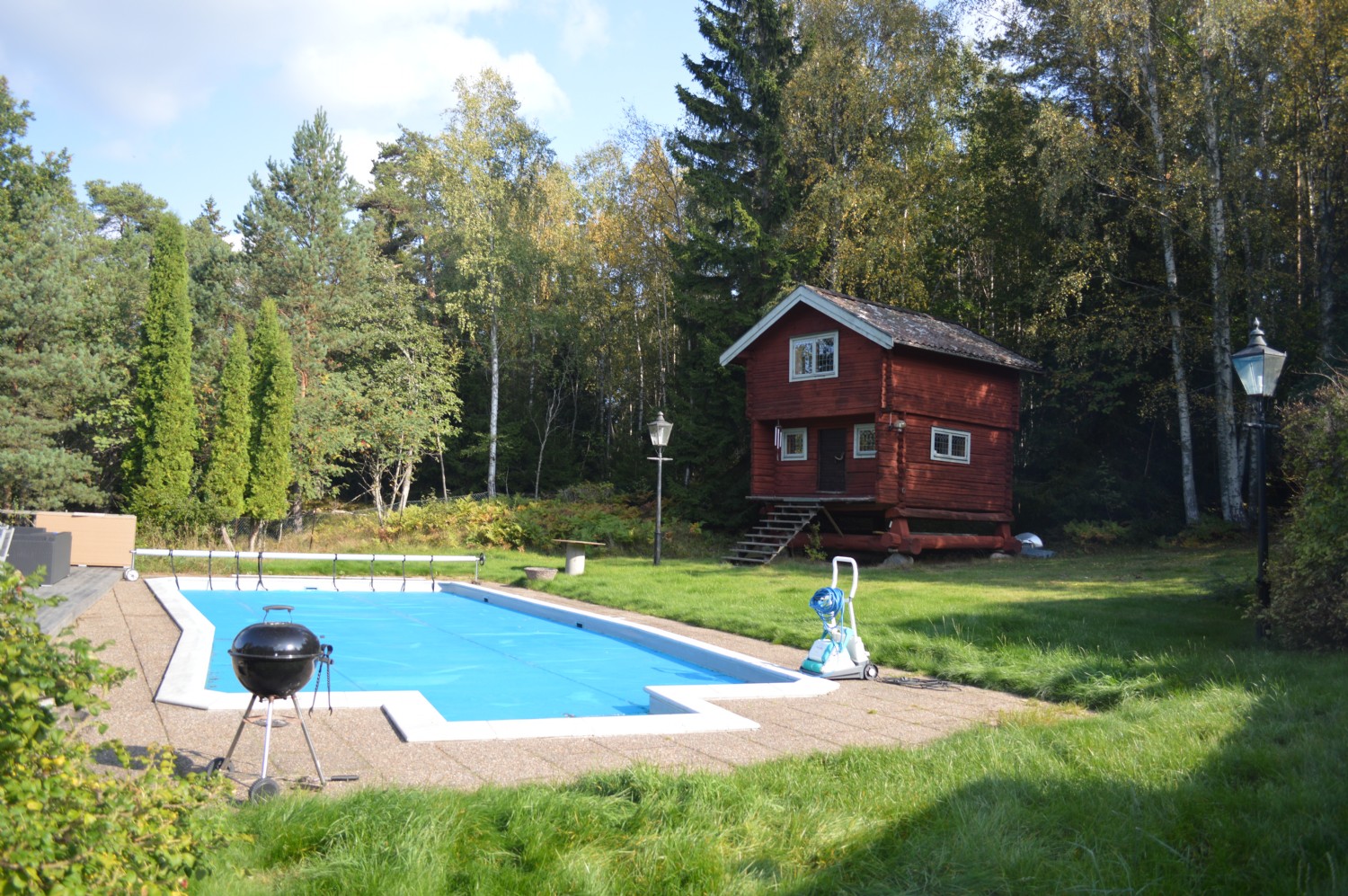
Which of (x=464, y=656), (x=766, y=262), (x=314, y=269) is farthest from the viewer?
(x=314, y=269)

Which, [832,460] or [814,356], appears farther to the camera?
[832,460]

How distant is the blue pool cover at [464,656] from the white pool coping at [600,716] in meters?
0.25

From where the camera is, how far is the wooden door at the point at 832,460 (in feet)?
77.7

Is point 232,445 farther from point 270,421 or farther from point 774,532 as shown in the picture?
point 774,532

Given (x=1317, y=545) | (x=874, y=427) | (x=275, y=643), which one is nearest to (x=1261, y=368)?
(x=1317, y=545)

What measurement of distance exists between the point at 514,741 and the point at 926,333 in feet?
63.0

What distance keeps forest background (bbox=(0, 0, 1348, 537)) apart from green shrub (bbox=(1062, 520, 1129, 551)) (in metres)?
0.87

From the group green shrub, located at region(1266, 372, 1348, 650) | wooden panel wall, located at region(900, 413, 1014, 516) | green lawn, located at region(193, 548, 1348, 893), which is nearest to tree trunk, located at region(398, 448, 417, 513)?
wooden panel wall, located at region(900, 413, 1014, 516)

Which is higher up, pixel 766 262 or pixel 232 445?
pixel 766 262

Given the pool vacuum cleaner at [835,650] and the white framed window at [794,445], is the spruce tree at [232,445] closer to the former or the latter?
the white framed window at [794,445]

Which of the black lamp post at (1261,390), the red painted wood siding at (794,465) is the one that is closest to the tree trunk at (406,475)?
the red painted wood siding at (794,465)

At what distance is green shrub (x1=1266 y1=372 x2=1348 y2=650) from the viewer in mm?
8195

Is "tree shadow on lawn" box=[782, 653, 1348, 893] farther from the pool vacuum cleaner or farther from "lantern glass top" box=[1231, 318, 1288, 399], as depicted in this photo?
"lantern glass top" box=[1231, 318, 1288, 399]

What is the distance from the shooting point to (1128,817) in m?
4.26
